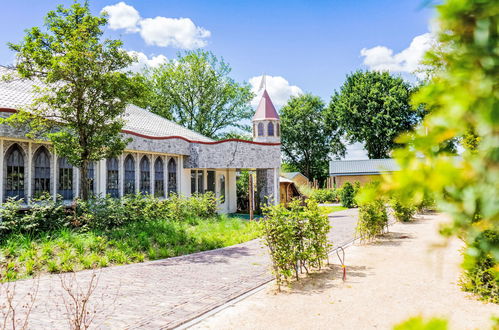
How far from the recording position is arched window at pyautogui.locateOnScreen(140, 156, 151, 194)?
18594 millimetres

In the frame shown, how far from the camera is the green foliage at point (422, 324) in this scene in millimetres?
886

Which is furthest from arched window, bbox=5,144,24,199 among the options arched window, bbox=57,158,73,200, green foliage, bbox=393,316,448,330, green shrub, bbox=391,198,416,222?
green shrub, bbox=391,198,416,222

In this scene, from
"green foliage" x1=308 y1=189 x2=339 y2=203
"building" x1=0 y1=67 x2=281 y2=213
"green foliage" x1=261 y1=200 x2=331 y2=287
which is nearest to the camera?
"green foliage" x1=261 y1=200 x2=331 y2=287

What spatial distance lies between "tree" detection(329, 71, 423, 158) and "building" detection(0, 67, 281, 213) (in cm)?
3001

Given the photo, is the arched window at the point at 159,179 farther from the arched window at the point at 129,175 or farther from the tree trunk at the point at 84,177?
the tree trunk at the point at 84,177

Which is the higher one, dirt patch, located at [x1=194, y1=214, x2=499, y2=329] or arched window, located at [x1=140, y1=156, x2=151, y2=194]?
arched window, located at [x1=140, y1=156, x2=151, y2=194]

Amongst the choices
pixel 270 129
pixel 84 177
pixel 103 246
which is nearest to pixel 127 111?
pixel 84 177

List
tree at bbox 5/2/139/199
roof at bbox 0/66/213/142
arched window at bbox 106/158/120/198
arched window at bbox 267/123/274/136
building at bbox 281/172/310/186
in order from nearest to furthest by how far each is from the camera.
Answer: tree at bbox 5/2/139/199 → roof at bbox 0/66/213/142 → arched window at bbox 106/158/120/198 → arched window at bbox 267/123/274/136 → building at bbox 281/172/310/186

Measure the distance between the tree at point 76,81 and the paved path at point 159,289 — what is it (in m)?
5.26

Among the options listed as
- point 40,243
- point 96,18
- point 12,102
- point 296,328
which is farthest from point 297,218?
point 12,102

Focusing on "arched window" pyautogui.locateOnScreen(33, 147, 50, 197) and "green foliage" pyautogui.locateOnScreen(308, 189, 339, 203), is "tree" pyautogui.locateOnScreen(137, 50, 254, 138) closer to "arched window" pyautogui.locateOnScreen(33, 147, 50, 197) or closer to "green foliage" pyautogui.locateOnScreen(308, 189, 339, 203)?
"green foliage" pyautogui.locateOnScreen(308, 189, 339, 203)

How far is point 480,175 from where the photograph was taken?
888mm

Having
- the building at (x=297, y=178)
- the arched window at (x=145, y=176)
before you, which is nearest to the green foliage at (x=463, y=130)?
the arched window at (x=145, y=176)

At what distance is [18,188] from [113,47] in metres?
6.07
